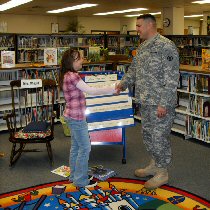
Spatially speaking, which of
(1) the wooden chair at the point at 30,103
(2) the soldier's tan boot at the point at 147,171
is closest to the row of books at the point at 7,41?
(1) the wooden chair at the point at 30,103

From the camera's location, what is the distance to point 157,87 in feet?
11.3

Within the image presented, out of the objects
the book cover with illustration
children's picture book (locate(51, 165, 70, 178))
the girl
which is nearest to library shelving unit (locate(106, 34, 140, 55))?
the book cover with illustration

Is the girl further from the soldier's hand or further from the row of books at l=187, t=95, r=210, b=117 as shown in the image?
the row of books at l=187, t=95, r=210, b=117

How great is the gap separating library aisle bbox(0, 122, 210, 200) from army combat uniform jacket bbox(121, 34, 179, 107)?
946 mm

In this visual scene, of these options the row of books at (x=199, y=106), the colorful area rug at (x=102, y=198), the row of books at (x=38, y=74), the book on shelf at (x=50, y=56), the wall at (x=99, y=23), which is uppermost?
the wall at (x=99, y=23)

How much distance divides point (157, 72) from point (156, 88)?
0.52ft

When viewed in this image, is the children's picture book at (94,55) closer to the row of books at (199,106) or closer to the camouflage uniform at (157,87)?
the row of books at (199,106)

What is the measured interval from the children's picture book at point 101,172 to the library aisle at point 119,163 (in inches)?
4.0

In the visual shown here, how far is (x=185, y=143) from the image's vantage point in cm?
514

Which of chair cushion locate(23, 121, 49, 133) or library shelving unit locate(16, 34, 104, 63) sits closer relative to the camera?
chair cushion locate(23, 121, 49, 133)

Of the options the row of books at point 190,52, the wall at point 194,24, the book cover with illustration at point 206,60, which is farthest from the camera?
the wall at point 194,24

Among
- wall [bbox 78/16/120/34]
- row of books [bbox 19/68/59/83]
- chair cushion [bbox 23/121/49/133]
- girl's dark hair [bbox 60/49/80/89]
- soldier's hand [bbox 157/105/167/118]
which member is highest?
wall [bbox 78/16/120/34]

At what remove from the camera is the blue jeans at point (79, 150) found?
3443mm

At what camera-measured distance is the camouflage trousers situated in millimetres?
3479
